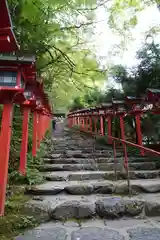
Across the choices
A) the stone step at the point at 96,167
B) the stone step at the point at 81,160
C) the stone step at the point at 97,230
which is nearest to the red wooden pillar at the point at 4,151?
the stone step at the point at 97,230

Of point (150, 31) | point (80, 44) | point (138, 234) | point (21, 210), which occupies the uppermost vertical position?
point (150, 31)

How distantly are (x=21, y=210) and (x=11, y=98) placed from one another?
1.79 metres

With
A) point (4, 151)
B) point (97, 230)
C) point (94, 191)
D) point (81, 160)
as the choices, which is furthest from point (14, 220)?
point (81, 160)

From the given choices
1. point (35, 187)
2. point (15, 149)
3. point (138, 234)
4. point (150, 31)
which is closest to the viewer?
point (138, 234)

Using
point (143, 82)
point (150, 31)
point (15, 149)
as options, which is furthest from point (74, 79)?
point (15, 149)

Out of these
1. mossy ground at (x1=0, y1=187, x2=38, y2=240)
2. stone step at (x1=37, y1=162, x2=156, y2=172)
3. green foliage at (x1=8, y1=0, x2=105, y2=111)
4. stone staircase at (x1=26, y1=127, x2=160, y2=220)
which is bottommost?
mossy ground at (x1=0, y1=187, x2=38, y2=240)

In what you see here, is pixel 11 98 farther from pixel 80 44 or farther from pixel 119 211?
pixel 80 44

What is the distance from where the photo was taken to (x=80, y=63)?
894 cm

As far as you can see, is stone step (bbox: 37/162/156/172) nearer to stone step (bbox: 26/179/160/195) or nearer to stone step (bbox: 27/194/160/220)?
stone step (bbox: 26/179/160/195)

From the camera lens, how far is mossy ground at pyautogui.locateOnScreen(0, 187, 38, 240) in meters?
2.79

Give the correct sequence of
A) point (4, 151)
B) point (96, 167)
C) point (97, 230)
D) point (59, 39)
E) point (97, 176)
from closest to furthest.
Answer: point (97, 230) → point (4, 151) → point (97, 176) → point (96, 167) → point (59, 39)

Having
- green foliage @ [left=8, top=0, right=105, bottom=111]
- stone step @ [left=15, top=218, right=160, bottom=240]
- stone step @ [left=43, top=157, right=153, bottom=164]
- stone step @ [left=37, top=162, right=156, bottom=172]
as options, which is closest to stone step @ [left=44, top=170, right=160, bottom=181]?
stone step @ [left=37, top=162, right=156, bottom=172]

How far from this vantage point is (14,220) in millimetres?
2975

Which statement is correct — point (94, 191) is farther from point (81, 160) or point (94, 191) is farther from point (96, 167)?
point (81, 160)
